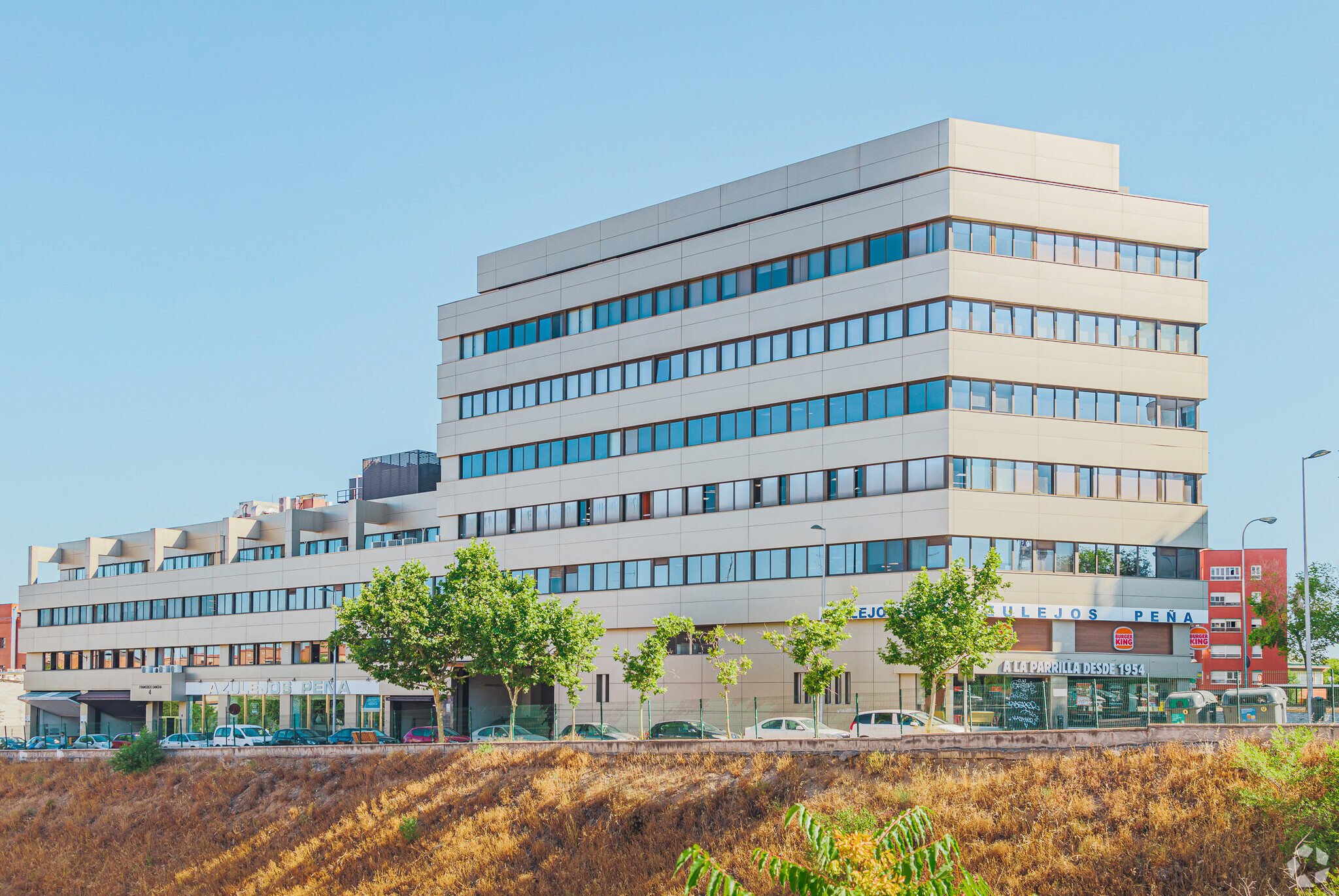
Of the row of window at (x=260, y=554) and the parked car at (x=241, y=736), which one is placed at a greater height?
the row of window at (x=260, y=554)

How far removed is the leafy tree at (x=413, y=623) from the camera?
2378 inches

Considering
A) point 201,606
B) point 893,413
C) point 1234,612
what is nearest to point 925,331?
point 893,413

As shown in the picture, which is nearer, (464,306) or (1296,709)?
(1296,709)

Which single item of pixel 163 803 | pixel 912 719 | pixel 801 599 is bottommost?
pixel 163 803

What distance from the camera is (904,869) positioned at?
13266mm

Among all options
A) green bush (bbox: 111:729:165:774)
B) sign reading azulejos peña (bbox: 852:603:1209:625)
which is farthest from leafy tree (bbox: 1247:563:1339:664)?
green bush (bbox: 111:729:165:774)

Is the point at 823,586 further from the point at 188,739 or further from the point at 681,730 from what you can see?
the point at 188,739

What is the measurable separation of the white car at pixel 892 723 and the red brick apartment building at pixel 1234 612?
66.6 meters

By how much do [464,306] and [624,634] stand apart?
72.9 ft

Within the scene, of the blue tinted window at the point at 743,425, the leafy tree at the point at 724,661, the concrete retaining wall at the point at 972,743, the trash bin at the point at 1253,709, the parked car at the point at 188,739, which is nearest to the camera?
the concrete retaining wall at the point at 972,743

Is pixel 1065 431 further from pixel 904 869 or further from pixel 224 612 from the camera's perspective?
pixel 224 612

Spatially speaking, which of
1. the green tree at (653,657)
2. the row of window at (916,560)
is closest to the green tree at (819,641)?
the row of window at (916,560)

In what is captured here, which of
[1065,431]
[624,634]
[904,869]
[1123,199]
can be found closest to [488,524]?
[624,634]

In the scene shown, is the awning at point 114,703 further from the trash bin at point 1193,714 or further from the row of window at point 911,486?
the trash bin at point 1193,714
